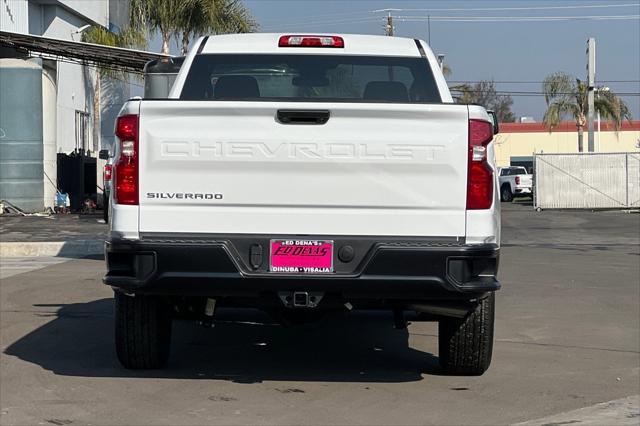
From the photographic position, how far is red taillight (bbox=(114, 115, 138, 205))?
5863 mm

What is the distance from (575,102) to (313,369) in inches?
2139

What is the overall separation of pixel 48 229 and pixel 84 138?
1663 cm

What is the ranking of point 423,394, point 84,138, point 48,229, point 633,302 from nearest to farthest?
point 423,394 → point 633,302 → point 48,229 → point 84,138

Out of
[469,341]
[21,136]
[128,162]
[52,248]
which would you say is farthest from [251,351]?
[21,136]

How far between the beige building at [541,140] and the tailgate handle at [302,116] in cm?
6702

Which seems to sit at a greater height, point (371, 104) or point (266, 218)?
point (371, 104)

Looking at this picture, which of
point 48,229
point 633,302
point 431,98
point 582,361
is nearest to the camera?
point 431,98

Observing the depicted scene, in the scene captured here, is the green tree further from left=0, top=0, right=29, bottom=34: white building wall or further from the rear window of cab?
the rear window of cab

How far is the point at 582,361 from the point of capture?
801cm

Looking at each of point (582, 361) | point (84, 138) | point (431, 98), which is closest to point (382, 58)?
point (431, 98)

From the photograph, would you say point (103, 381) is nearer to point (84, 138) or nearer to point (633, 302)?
point (633, 302)

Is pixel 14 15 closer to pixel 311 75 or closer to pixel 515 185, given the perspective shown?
pixel 515 185

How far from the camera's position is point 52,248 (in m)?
18.0

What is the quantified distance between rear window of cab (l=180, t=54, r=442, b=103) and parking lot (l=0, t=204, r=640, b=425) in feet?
5.57
